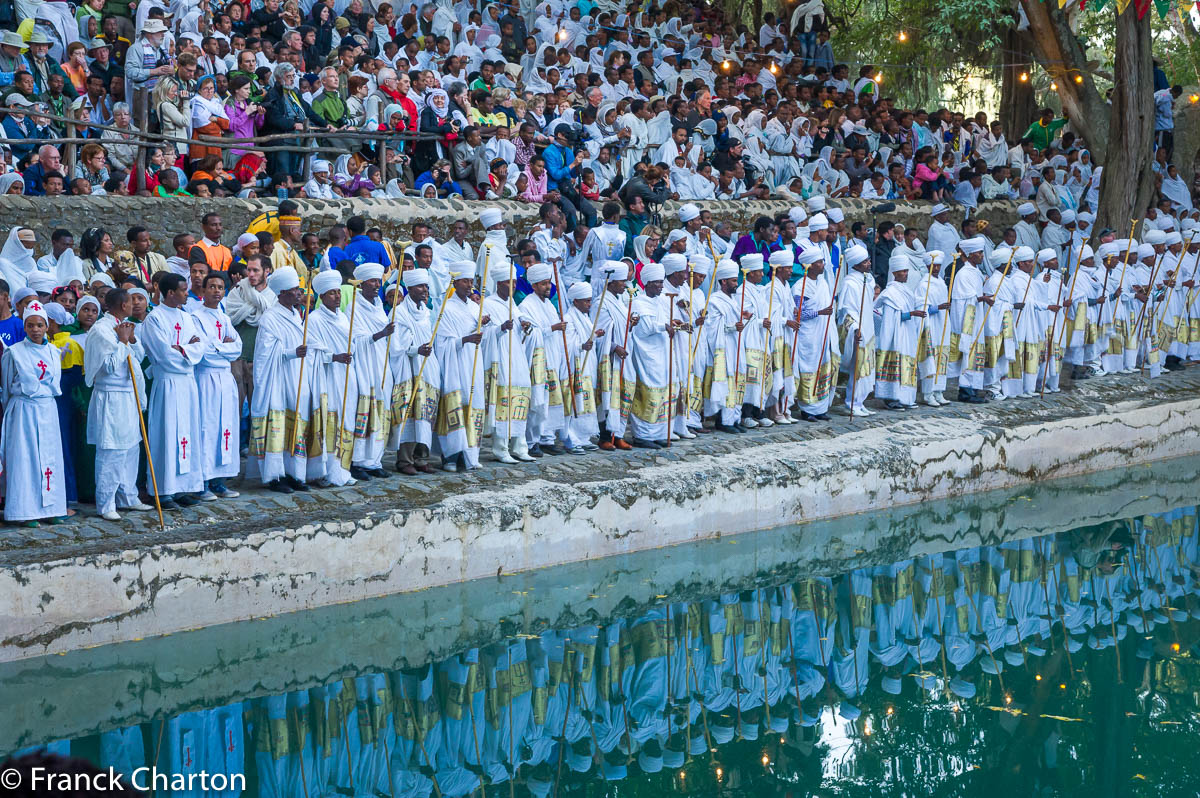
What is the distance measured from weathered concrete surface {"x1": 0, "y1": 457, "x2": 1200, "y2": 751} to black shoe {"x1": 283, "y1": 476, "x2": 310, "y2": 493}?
1.08 m

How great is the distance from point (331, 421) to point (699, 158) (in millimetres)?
9164

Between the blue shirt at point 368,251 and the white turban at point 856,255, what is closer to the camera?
the blue shirt at point 368,251

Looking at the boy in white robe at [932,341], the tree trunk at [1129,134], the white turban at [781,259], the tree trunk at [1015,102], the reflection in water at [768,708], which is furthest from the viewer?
the tree trunk at [1015,102]

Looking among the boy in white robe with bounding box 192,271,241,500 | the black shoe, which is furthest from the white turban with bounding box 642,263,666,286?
the boy in white robe with bounding box 192,271,241,500

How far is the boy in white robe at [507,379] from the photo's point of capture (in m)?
10.5

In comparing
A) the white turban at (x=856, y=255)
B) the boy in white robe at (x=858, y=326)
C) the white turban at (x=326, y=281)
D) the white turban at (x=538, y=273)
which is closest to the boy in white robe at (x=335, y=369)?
the white turban at (x=326, y=281)

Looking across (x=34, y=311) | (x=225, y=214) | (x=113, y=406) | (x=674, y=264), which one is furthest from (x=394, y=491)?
(x=225, y=214)

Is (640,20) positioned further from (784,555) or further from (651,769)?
(651,769)

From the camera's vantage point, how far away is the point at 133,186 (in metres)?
12.8

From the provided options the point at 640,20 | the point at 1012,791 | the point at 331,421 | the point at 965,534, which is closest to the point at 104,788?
the point at 1012,791

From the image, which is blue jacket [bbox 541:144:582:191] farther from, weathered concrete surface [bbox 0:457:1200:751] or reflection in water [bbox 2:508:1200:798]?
reflection in water [bbox 2:508:1200:798]

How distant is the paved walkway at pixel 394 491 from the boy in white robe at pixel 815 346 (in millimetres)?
298

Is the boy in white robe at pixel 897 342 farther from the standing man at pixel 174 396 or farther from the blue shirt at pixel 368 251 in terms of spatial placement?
the standing man at pixel 174 396

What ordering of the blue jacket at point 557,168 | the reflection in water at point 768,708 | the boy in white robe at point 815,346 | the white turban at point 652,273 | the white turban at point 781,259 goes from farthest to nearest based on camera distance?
1. the blue jacket at point 557,168
2. the boy in white robe at point 815,346
3. the white turban at point 781,259
4. the white turban at point 652,273
5. the reflection in water at point 768,708
